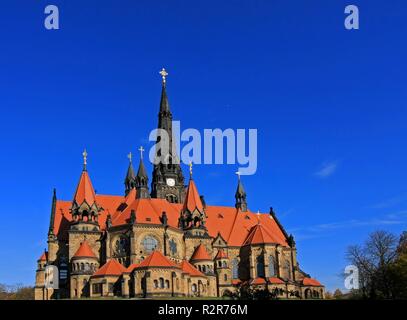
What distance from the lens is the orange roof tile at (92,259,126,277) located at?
2859 inches

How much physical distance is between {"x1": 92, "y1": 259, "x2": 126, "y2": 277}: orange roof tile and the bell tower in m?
25.7

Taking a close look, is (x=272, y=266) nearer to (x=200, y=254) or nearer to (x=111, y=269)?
(x=200, y=254)

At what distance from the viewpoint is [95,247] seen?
8006cm

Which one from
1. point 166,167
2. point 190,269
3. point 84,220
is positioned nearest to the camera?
point 190,269

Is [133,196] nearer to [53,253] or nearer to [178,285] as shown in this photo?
[53,253]

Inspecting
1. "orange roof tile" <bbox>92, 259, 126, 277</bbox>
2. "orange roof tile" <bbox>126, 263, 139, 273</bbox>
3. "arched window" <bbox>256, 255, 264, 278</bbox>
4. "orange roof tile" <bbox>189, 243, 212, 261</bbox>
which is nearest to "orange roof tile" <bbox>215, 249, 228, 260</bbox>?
"orange roof tile" <bbox>189, 243, 212, 261</bbox>

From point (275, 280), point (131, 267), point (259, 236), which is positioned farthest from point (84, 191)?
point (275, 280)

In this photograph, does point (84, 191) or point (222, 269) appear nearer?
point (84, 191)

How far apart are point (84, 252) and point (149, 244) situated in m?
9.28

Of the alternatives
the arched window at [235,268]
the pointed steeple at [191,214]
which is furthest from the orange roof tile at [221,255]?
the pointed steeple at [191,214]

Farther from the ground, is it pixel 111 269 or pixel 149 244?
pixel 149 244

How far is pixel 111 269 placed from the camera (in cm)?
7319
